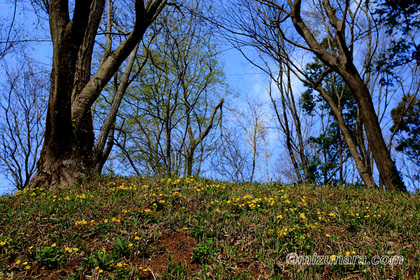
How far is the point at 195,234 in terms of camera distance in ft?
11.0

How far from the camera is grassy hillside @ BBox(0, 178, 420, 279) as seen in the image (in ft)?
9.53

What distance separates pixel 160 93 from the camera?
11875 mm

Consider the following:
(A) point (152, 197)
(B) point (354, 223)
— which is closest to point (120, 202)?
(A) point (152, 197)

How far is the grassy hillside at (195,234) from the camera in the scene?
291cm

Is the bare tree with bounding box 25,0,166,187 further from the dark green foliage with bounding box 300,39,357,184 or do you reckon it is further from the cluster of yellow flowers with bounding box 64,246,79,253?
the dark green foliage with bounding box 300,39,357,184

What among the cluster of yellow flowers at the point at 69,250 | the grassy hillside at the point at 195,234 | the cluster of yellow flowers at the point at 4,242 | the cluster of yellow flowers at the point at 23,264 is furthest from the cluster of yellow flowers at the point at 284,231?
the cluster of yellow flowers at the point at 4,242

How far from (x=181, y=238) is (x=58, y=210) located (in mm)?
2012

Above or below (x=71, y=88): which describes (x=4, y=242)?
below

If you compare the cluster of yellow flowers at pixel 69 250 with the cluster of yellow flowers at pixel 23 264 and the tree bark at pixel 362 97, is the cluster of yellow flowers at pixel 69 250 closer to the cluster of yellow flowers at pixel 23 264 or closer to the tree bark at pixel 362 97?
the cluster of yellow flowers at pixel 23 264

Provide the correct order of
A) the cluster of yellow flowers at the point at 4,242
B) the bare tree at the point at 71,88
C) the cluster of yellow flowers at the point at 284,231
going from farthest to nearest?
the bare tree at the point at 71,88
the cluster of yellow flowers at the point at 284,231
the cluster of yellow flowers at the point at 4,242

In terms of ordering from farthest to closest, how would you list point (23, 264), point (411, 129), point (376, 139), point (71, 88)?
point (411, 129) < point (376, 139) < point (71, 88) < point (23, 264)

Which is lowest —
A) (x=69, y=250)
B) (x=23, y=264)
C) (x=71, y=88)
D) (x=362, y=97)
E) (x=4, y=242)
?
(x=23, y=264)

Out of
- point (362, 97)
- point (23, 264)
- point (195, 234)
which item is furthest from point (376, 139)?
point (23, 264)

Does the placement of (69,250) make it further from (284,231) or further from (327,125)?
(327,125)
